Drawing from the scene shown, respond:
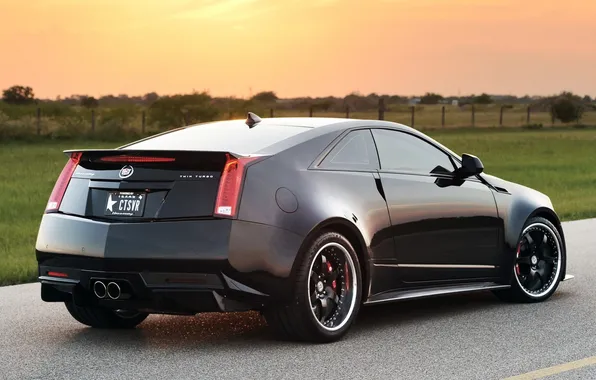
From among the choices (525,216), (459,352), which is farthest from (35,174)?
(459,352)

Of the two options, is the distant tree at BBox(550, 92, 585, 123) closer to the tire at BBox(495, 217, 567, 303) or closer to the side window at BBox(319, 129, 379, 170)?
the tire at BBox(495, 217, 567, 303)

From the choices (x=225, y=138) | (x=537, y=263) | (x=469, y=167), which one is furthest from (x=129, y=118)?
(x=225, y=138)

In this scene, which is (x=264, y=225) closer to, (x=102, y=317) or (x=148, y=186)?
(x=148, y=186)

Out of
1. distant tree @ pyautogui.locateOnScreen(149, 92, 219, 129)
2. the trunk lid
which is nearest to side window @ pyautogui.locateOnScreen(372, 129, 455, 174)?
the trunk lid

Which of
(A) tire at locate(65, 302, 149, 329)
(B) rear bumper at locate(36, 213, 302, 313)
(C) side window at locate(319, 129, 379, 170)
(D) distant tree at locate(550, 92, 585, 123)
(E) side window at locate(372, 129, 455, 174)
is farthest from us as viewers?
A: (D) distant tree at locate(550, 92, 585, 123)

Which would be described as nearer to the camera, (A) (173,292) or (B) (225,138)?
(A) (173,292)

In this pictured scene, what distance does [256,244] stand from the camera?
7.32m

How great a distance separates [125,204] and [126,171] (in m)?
0.24

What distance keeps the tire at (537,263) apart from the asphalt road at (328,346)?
0.39 feet

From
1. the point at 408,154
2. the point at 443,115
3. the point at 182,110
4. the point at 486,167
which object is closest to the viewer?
the point at 408,154

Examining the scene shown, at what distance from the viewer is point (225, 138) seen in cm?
821

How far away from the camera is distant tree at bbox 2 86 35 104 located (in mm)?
74062

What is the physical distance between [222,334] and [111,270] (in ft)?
3.85

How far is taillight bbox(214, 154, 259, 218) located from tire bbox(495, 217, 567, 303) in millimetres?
3271
